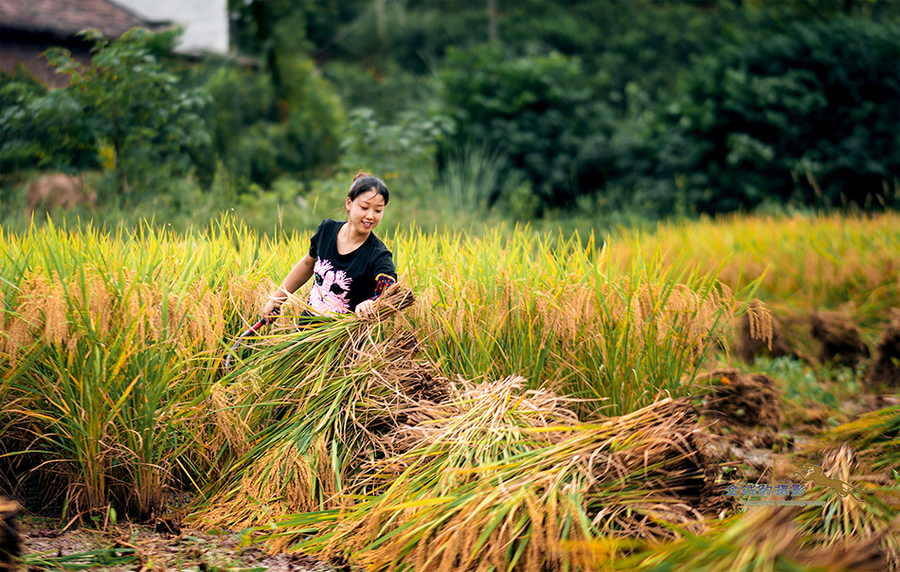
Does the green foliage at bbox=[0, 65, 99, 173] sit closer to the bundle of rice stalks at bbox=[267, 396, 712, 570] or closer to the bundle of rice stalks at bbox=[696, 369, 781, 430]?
the bundle of rice stalks at bbox=[267, 396, 712, 570]

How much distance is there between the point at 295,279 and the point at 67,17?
976cm

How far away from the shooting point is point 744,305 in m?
3.45

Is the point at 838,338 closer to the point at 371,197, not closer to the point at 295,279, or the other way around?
the point at 371,197

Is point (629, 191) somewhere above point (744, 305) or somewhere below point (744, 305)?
below

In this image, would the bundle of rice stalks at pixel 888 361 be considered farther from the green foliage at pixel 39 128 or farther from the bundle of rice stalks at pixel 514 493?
the green foliage at pixel 39 128

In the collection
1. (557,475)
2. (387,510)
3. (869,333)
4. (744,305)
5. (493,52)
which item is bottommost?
(869,333)

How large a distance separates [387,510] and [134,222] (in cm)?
398

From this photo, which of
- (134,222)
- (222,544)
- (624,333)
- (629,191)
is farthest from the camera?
(629,191)

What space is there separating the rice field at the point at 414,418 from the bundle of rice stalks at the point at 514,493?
0.04ft

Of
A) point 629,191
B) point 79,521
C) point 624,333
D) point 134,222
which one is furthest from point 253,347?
point 629,191

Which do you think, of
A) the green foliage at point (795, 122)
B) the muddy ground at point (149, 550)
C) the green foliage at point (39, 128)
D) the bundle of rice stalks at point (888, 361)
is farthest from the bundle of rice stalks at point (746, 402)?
the green foliage at point (795, 122)

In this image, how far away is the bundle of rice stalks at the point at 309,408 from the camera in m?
2.95

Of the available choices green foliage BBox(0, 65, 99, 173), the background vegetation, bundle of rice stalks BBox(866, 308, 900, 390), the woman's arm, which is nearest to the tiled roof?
the background vegetation

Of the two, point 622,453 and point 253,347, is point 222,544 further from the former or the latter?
point 622,453
